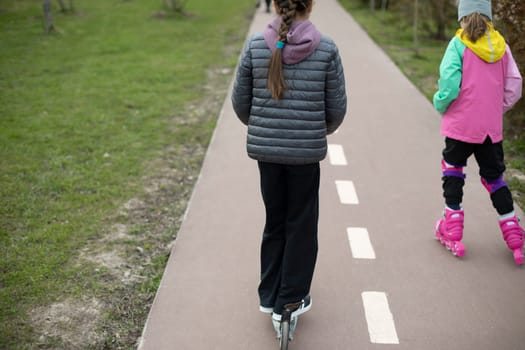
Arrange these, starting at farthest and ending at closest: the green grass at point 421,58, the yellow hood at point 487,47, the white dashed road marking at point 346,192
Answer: the green grass at point 421,58 → the white dashed road marking at point 346,192 → the yellow hood at point 487,47


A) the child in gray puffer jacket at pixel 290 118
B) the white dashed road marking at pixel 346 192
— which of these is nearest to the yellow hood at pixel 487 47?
the child in gray puffer jacket at pixel 290 118

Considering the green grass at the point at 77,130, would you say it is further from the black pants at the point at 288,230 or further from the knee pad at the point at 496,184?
the knee pad at the point at 496,184

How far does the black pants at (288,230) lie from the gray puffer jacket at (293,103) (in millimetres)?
116

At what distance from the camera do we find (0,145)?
6.68m

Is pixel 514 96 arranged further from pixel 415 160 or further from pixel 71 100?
pixel 71 100

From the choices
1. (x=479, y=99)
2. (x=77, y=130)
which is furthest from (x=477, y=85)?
(x=77, y=130)

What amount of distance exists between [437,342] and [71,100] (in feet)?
22.0

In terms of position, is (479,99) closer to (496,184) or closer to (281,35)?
(496,184)

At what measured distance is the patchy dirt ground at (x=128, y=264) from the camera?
355 centimetres

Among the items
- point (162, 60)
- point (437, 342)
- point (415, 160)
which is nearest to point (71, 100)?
point (162, 60)

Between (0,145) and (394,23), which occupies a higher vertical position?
(0,145)

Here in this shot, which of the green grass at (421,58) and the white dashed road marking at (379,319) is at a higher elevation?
the white dashed road marking at (379,319)

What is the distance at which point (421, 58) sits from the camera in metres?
12.3

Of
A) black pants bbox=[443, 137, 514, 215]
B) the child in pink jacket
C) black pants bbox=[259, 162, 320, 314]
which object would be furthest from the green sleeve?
black pants bbox=[259, 162, 320, 314]
